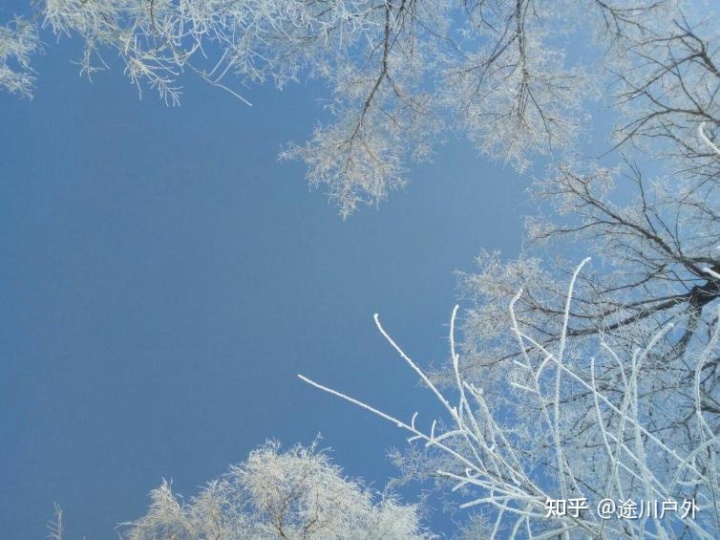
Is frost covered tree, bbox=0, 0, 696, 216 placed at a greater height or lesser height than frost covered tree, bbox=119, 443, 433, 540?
greater

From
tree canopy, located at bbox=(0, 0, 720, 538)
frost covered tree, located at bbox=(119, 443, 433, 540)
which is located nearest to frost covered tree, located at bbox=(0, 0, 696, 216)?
tree canopy, located at bbox=(0, 0, 720, 538)

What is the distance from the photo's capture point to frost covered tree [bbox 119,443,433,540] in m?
6.87

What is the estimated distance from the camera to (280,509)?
22.9 ft

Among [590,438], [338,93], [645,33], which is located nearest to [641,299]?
[590,438]

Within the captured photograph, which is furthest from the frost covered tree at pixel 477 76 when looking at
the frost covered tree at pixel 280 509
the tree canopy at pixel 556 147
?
the frost covered tree at pixel 280 509

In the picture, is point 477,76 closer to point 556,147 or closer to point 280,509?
point 556,147

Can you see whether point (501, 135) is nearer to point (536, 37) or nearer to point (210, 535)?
point (536, 37)

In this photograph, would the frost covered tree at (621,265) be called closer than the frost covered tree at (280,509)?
Yes

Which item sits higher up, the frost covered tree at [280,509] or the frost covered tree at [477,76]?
the frost covered tree at [477,76]

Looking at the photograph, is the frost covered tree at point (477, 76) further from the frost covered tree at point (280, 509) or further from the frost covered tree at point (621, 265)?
the frost covered tree at point (280, 509)

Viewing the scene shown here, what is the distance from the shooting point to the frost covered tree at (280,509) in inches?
270

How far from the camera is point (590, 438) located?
15.9ft

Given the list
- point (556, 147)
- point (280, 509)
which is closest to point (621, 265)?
point (556, 147)

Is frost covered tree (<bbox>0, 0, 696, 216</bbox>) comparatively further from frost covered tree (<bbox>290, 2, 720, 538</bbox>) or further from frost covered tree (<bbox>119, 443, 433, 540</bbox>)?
frost covered tree (<bbox>119, 443, 433, 540</bbox>)
